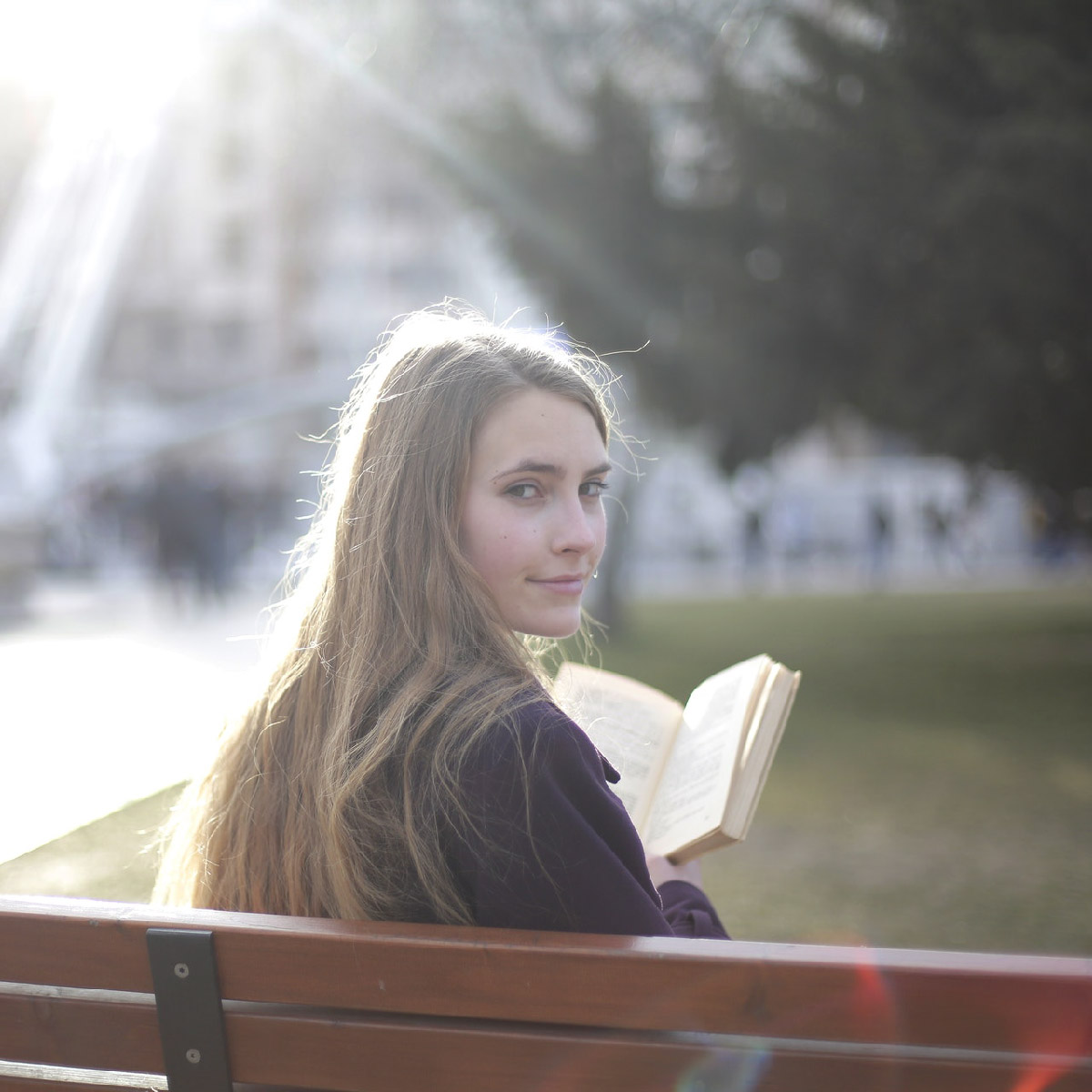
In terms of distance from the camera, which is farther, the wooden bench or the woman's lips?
the woman's lips

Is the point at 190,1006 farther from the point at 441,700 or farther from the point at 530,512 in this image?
the point at 530,512

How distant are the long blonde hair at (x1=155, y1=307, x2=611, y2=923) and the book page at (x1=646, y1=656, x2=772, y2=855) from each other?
364mm

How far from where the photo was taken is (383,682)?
177 centimetres

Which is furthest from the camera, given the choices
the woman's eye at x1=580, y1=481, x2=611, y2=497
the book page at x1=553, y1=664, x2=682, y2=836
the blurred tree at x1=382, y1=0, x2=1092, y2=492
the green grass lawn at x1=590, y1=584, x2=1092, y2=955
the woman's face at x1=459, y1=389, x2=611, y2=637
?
the blurred tree at x1=382, y1=0, x2=1092, y2=492

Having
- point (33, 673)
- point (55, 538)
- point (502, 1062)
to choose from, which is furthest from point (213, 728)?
point (55, 538)

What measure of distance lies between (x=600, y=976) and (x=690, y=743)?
1.05m

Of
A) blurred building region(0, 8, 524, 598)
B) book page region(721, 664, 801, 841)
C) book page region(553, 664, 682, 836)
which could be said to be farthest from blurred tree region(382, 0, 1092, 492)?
book page region(721, 664, 801, 841)

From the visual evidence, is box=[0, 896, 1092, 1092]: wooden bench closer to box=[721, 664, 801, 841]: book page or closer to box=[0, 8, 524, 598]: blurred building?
box=[721, 664, 801, 841]: book page

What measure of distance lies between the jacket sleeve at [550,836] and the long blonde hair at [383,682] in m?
0.04

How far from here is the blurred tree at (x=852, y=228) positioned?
851cm

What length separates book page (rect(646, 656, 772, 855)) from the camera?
1.97 m

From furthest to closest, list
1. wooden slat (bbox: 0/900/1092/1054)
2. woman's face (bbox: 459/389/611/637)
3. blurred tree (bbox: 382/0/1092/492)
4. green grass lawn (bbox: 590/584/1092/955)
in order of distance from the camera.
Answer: blurred tree (bbox: 382/0/1092/492) < green grass lawn (bbox: 590/584/1092/955) < woman's face (bbox: 459/389/611/637) < wooden slat (bbox: 0/900/1092/1054)

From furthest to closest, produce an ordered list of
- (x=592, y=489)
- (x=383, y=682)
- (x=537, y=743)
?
1. (x=592, y=489)
2. (x=383, y=682)
3. (x=537, y=743)

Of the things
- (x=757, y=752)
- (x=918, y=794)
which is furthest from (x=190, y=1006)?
(x=918, y=794)
